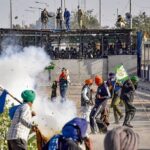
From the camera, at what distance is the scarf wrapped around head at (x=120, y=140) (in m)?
4.47

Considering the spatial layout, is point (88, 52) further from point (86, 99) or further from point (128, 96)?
point (128, 96)

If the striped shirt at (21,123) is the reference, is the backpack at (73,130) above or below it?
above

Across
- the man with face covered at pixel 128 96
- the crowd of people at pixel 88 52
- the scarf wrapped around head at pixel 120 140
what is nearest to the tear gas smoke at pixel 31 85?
the man with face covered at pixel 128 96

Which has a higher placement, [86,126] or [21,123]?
[86,126]

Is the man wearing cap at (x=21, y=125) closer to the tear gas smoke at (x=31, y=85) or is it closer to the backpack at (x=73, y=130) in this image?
the tear gas smoke at (x=31, y=85)

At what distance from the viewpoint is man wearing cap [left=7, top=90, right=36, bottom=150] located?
873 centimetres

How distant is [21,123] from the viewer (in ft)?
28.7

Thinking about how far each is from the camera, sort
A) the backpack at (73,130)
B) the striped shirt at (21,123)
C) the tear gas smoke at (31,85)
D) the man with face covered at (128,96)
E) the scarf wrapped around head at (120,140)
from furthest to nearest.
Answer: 1. the man with face covered at (128,96)
2. the tear gas smoke at (31,85)
3. the striped shirt at (21,123)
4. the backpack at (73,130)
5. the scarf wrapped around head at (120,140)

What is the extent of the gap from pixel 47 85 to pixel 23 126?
2502 centimetres

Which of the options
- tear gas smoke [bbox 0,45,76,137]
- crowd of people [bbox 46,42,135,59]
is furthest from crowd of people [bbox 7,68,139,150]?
crowd of people [bbox 46,42,135,59]

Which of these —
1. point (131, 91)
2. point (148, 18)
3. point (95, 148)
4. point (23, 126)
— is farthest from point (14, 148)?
point (148, 18)

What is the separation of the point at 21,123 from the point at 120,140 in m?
4.39

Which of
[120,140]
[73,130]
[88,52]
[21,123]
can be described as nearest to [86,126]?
[73,130]

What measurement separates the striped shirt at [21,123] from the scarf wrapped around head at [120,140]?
166 inches
